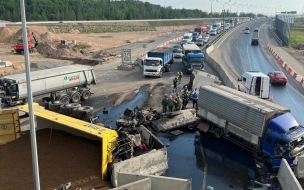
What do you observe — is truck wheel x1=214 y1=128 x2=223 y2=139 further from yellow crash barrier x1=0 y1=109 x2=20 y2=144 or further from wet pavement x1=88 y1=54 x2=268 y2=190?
yellow crash barrier x1=0 y1=109 x2=20 y2=144

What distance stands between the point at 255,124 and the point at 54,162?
8.84 metres

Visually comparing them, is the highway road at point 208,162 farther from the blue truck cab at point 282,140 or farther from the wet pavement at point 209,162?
the blue truck cab at point 282,140

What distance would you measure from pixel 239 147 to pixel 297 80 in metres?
18.9

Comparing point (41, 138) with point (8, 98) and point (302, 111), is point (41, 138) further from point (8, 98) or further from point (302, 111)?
point (302, 111)

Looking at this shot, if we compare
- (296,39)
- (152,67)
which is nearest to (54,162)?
(152,67)

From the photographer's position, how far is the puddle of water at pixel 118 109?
65.8 ft

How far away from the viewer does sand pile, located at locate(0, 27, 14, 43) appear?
55.7m

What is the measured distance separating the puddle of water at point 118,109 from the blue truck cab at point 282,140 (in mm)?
8948

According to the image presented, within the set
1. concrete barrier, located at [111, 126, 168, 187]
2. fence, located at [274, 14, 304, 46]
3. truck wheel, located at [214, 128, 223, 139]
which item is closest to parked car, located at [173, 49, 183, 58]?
fence, located at [274, 14, 304, 46]

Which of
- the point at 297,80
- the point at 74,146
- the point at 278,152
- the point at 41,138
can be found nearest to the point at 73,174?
the point at 74,146

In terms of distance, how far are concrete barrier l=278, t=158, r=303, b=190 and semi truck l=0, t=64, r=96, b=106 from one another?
14.7 m

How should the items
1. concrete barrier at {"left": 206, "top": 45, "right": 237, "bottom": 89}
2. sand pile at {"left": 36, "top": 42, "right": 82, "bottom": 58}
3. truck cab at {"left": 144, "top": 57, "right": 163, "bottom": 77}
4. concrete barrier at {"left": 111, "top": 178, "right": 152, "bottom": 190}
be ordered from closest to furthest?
concrete barrier at {"left": 111, "top": 178, "right": 152, "bottom": 190} → concrete barrier at {"left": 206, "top": 45, "right": 237, "bottom": 89} → truck cab at {"left": 144, "top": 57, "right": 163, "bottom": 77} → sand pile at {"left": 36, "top": 42, "right": 82, "bottom": 58}

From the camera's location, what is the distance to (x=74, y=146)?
43.1 ft

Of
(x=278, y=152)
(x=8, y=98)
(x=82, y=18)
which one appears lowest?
(x=278, y=152)
